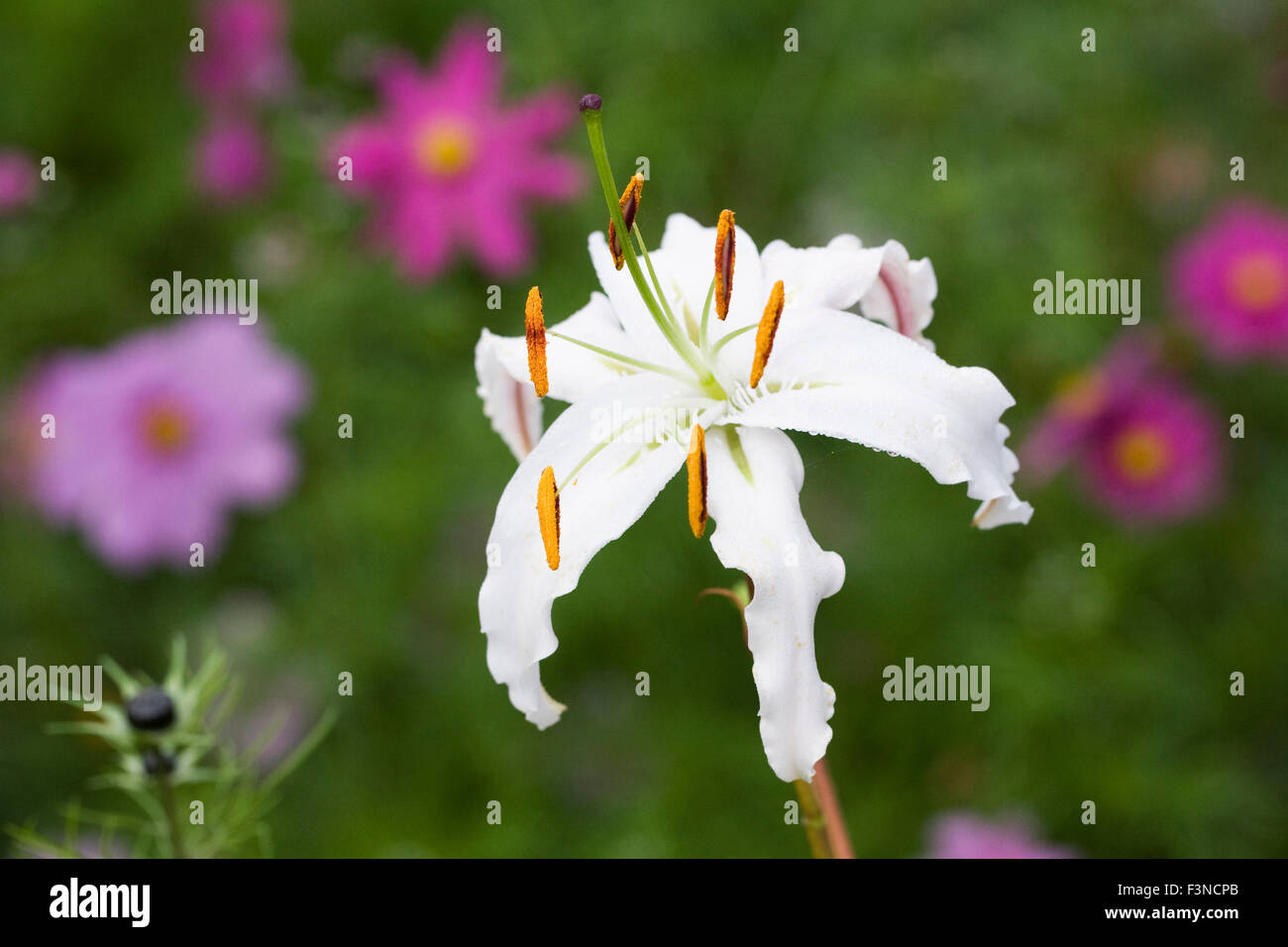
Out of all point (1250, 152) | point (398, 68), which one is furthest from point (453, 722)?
point (1250, 152)

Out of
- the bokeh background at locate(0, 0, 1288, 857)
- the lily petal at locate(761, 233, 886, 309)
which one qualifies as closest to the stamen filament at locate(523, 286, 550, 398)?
the lily petal at locate(761, 233, 886, 309)

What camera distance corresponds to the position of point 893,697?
2.82 metres

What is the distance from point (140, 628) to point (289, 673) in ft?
1.77

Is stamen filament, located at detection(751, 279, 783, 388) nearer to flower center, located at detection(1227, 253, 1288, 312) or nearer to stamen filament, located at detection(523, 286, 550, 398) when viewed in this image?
stamen filament, located at detection(523, 286, 550, 398)

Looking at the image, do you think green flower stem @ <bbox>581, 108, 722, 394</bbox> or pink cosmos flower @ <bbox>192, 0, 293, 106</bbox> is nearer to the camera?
green flower stem @ <bbox>581, 108, 722, 394</bbox>

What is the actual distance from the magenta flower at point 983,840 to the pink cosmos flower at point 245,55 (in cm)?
222

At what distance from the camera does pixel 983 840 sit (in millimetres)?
2439

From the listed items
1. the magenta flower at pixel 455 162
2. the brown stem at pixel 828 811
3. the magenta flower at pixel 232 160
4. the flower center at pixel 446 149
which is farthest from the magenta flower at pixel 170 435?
the brown stem at pixel 828 811

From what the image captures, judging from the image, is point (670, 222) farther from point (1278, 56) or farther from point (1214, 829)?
point (1278, 56)

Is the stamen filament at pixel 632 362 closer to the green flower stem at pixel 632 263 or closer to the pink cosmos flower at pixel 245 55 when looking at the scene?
the green flower stem at pixel 632 263

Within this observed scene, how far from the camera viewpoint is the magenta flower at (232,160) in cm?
326

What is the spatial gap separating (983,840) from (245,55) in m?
2.38

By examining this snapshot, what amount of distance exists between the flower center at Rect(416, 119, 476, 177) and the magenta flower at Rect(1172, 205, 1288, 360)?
5.21 feet

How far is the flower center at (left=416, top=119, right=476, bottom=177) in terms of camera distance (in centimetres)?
298
